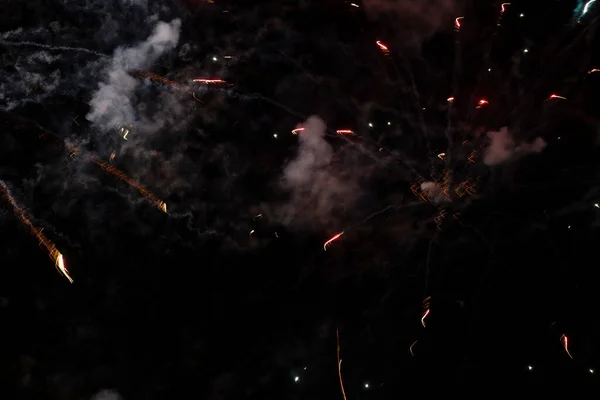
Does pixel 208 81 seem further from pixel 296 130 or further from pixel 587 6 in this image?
pixel 587 6

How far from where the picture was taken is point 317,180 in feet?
24.2

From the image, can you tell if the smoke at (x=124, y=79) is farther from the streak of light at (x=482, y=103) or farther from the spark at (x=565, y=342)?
the spark at (x=565, y=342)

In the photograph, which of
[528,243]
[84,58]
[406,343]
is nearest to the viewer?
[84,58]

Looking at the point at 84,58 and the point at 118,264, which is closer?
the point at 84,58

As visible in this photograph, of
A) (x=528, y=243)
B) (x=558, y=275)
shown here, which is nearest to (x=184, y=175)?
(x=528, y=243)

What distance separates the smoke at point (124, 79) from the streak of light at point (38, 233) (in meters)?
1.92

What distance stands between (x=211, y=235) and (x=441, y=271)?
4.58m

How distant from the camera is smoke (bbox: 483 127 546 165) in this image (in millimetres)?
6840

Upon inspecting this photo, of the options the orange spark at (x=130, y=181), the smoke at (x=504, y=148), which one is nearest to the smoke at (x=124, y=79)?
the orange spark at (x=130, y=181)

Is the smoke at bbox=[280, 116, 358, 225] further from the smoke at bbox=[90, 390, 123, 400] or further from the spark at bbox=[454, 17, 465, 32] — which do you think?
the smoke at bbox=[90, 390, 123, 400]

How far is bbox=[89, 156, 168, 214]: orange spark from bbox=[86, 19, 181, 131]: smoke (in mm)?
574

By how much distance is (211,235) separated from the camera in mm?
7922

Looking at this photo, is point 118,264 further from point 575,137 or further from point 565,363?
point 565,363

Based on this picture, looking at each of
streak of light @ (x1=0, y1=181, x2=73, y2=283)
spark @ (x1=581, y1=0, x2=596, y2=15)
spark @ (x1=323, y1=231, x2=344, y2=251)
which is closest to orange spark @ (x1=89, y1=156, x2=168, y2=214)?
streak of light @ (x1=0, y1=181, x2=73, y2=283)
